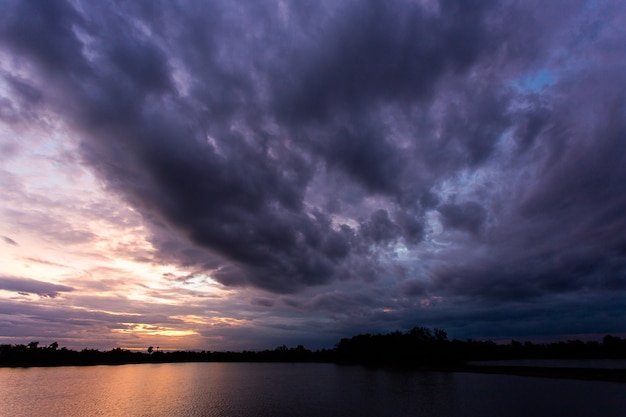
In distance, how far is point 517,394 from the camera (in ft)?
251

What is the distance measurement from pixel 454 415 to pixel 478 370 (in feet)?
366

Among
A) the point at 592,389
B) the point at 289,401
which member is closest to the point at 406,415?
the point at 289,401

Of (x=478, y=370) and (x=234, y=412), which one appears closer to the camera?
(x=234, y=412)

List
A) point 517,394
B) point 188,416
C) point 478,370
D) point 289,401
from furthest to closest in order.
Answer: point 478,370 < point 517,394 < point 289,401 < point 188,416

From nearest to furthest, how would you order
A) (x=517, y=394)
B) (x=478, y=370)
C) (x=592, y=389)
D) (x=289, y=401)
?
(x=289, y=401) < (x=517, y=394) < (x=592, y=389) < (x=478, y=370)

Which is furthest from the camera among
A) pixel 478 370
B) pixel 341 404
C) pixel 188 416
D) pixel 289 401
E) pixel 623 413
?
pixel 478 370

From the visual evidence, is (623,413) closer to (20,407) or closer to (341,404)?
(341,404)

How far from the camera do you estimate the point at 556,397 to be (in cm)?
7125

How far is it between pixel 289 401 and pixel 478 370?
11131 cm

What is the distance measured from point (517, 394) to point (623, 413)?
84.7ft

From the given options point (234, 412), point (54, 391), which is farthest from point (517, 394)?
point (54, 391)

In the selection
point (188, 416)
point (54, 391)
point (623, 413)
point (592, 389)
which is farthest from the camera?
point (54, 391)

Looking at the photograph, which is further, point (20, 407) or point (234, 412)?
point (20, 407)

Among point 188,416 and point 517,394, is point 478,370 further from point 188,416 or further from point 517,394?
point 188,416
